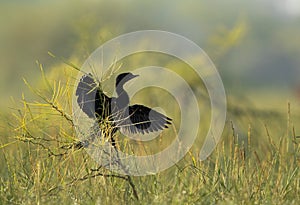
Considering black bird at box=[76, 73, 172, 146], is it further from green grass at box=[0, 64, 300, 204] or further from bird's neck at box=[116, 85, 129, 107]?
green grass at box=[0, 64, 300, 204]

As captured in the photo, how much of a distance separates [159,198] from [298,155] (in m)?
1.27

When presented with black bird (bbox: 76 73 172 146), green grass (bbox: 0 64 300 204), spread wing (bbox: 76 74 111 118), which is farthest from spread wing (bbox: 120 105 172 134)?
green grass (bbox: 0 64 300 204)

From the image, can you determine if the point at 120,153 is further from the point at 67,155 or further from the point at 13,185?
the point at 13,185

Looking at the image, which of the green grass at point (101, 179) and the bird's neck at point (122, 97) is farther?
the green grass at point (101, 179)

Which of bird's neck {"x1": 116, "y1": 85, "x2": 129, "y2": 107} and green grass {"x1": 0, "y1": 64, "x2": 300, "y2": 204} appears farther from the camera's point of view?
green grass {"x1": 0, "y1": 64, "x2": 300, "y2": 204}

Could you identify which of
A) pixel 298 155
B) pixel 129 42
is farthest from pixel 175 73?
pixel 298 155

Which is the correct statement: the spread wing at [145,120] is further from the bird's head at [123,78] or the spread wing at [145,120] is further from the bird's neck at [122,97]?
the bird's head at [123,78]

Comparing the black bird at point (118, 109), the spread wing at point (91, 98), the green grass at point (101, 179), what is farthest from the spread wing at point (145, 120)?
the green grass at point (101, 179)

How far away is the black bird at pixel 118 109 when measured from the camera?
3529 mm

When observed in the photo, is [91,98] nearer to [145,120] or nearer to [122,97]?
[122,97]

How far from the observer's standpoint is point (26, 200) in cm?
368

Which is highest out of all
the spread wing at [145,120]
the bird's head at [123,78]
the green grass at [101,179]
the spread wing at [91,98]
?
the bird's head at [123,78]

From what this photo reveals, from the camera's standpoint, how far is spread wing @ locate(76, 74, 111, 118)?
11.6ft

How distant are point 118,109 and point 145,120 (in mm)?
186
